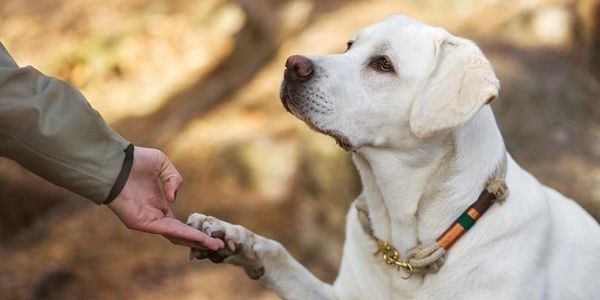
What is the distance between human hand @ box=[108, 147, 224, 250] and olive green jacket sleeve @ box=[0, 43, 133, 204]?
0.06 m

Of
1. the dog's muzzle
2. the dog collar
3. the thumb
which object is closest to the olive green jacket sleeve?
the thumb

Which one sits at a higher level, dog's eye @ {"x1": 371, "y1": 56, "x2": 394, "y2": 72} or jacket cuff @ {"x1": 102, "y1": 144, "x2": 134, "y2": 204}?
jacket cuff @ {"x1": 102, "y1": 144, "x2": 134, "y2": 204}

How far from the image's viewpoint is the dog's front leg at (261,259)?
3195mm

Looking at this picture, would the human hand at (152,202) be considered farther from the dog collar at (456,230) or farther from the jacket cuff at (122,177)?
the dog collar at (456,230)

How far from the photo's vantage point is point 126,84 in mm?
8688

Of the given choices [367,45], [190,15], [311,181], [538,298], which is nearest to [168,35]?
[190,15]

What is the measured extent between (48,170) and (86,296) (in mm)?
3439

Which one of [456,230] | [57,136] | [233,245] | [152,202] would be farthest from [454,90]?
[57,136]

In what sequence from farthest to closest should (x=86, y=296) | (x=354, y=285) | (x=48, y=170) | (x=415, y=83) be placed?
(x=86, y=296), (x=354, y=285), (x=415, y=83), (x=48, y=170)

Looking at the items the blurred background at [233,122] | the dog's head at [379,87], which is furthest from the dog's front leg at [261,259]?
the blurred background at [233,122]

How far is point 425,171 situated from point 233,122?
13.7 ft

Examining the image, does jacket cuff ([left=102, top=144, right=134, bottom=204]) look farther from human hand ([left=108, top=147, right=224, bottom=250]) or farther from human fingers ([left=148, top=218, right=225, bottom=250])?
human fingers ([left=148, top=218, right=225, bottom=250])

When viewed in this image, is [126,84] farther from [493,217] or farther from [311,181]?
[493,217]

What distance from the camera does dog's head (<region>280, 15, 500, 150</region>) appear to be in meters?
3.12
